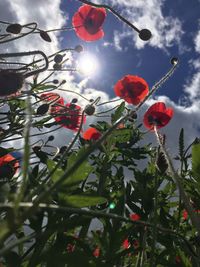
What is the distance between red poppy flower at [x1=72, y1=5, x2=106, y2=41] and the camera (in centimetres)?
344

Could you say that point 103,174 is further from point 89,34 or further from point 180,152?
point 89,34

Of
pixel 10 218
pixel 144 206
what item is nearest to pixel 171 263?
pixel 144 206

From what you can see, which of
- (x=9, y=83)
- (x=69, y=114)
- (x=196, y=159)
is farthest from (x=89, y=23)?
(x=9, y=83)

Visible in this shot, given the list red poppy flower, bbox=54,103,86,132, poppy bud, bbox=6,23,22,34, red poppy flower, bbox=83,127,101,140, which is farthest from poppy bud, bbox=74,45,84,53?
poppy bud, bbox=6,23,22,34

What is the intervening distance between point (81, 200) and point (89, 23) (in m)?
2.88

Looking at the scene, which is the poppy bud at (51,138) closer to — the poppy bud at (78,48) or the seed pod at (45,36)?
the poppy bud at (78,48)

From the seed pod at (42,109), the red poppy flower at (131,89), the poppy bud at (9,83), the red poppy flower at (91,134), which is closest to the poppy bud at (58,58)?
the seed pod at (42,109)

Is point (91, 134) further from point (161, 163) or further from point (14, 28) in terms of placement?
point (161, 163)

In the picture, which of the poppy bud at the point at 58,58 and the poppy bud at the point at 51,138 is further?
the poppy bud at the point at 51,138

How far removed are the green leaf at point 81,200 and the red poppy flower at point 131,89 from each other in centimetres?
279

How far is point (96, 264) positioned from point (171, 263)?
58 cm

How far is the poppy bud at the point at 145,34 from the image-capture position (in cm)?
180

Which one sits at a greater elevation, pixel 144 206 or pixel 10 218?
pixel 144 206

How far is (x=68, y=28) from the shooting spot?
8.40 feet
